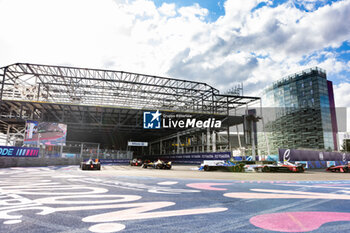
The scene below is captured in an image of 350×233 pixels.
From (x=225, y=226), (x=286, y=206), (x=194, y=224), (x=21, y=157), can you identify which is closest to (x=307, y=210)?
(x=286, y=206)

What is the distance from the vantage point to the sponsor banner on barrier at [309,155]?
2311 centimetres

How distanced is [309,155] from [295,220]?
2647 centimetres

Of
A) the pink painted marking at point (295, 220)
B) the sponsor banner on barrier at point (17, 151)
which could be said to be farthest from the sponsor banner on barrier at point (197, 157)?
the pink painted marking at point (295, 220)

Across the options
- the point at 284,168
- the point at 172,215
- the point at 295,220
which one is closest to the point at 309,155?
the point at 284,168

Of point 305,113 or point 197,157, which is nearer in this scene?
point 197,157

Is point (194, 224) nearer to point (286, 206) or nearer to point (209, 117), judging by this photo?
point (286, 206)

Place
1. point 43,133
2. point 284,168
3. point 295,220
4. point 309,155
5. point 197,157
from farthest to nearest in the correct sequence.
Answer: point 197,157
point 43,133
point 309,155
point 284,168
point 295,220

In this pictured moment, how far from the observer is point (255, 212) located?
4.32 meters

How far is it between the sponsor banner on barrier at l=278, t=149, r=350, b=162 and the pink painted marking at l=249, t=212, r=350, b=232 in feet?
67.8

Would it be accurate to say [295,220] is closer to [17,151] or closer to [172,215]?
[172,215]

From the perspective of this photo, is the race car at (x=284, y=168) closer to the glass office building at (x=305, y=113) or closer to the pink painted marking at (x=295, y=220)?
the pink painted marking at (x=295, y=220)

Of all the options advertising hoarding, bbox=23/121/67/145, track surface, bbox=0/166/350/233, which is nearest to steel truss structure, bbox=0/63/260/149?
advertising hoarding, bbox=23/121/67/145

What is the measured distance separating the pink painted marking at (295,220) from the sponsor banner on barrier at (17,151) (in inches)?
948

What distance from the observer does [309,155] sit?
2556 centimetres
